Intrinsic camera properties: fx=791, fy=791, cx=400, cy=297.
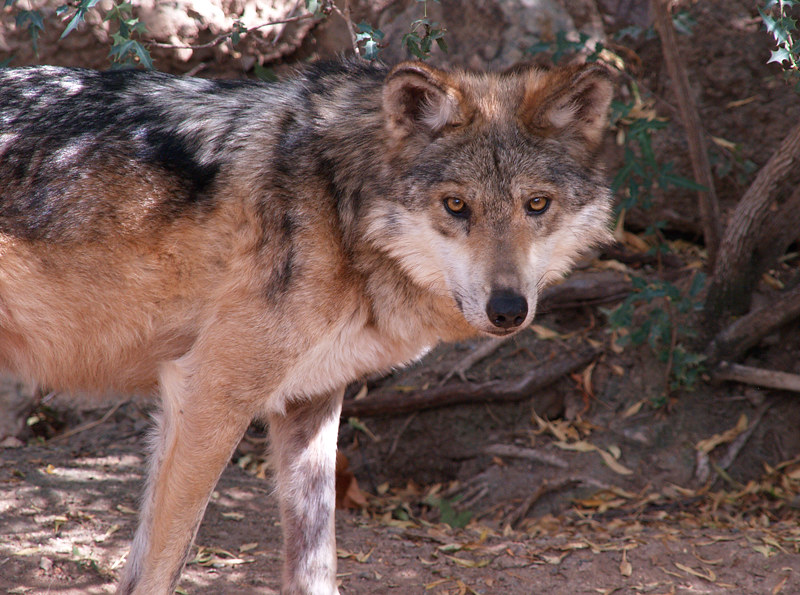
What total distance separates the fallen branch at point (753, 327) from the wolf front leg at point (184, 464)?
3.13 m

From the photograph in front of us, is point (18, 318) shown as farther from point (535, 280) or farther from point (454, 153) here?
point (535, 280)

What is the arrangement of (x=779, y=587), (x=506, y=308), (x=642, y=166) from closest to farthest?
1. (x=506, y=308)
2. (x=779, y=587)
3. (x=642, y=166)

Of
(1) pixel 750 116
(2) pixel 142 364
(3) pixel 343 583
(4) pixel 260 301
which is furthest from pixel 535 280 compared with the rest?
(1) pixel 750 116

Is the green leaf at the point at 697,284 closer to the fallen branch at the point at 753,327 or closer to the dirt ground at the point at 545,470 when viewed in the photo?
the fallen branch at the point at 753,327

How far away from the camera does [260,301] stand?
9.21 feet

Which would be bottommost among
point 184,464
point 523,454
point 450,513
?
point 450,513

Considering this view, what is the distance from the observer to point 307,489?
3293 millimetres

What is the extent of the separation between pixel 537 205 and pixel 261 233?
993 mm

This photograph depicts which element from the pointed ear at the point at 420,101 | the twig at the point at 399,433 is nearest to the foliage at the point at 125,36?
the pointed ear at the point at 420,101

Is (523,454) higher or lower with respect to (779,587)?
lower

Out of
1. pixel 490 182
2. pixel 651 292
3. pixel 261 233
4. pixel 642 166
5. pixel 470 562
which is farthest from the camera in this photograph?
pixel 642 166

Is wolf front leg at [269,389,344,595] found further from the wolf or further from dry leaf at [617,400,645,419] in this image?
dry leaf at [617,400,645,419]

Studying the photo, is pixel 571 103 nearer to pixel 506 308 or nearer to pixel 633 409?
pixel 506 308

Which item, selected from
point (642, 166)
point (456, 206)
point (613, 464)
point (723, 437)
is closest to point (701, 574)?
point (613, 464)
